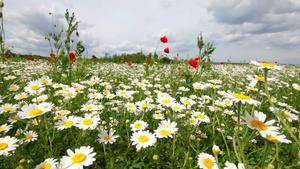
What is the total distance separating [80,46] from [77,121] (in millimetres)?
2583

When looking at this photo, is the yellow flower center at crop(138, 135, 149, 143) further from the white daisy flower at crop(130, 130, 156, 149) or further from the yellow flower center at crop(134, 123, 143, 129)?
the yellow flower center at crop(134, 123, 143, 129)

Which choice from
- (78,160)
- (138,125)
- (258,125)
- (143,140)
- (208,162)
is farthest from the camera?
(138,125)

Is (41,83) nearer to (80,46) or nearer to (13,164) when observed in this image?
(13,164)

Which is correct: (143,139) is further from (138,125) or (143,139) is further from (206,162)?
(206,162)

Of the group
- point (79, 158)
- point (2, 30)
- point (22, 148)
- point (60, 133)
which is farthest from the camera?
point (2, 30)

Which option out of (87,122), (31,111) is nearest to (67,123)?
(87,122)

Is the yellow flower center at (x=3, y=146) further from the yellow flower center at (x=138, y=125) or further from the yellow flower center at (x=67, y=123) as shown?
the yellow flower center at (x=138, y=125)

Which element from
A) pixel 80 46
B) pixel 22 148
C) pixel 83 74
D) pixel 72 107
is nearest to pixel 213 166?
pixel 22 148

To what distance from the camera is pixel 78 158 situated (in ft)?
3.75

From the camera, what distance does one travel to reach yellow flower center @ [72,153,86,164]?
1.12m

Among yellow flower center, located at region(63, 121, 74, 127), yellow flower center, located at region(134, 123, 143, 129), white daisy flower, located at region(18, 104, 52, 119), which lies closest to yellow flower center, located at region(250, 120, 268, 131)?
yellow flower center, located at region(134, 123, 143, 129)

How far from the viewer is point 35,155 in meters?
1.64

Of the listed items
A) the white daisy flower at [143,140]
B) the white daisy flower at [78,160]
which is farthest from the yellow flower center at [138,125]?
the white daisy flower at [78,160]

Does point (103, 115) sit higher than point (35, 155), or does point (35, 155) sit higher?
point (103, 115)
